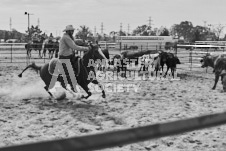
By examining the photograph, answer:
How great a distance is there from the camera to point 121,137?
1.04 meters

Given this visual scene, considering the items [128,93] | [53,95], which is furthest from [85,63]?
[128,93]

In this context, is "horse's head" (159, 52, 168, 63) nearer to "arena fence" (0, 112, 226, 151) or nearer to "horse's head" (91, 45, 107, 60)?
"horse's head" (91, 45, 107, 60)

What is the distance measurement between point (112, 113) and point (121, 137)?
5.14 metres

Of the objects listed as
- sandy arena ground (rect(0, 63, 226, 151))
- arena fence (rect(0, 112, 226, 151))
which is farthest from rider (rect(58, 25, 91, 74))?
arena fence (rect(0, 112, 226, 151))

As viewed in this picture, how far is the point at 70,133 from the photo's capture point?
4.69m

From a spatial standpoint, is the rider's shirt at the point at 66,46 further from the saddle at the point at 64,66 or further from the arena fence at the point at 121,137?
the arena fence at the point at 121,137

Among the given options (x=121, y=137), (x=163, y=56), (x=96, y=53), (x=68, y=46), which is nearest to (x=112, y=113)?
(x=96, y=53)

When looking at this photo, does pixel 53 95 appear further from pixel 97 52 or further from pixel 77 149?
pixel 77 149

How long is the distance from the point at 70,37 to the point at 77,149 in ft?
21.0

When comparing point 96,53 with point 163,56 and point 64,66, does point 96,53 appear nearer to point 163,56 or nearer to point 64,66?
point 64,66

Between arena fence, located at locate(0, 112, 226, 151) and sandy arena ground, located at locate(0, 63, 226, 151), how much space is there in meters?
2.83

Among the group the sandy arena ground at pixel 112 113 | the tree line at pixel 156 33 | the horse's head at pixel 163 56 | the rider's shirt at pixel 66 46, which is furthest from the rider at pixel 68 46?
the tree line at pixel 156 33

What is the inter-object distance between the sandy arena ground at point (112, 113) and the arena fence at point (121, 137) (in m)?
2.83

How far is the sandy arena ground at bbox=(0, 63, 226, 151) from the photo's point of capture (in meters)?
4.30
